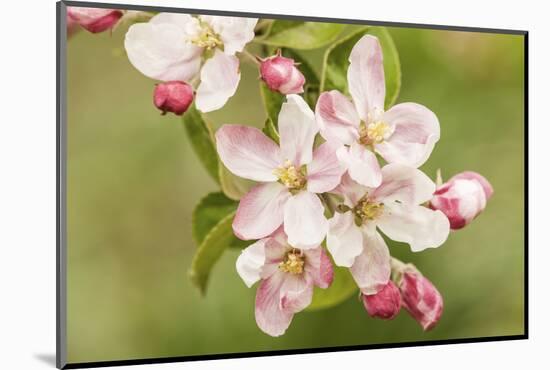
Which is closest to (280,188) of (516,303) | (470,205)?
(470,205)

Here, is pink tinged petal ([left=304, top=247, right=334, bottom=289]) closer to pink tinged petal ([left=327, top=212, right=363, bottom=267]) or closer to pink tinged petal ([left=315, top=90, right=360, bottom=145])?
pink tinged petal ([left=327, top=212, right=363, bottom=267])

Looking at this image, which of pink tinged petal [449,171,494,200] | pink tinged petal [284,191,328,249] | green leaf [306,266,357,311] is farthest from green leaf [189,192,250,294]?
pink tinged petal [449,171,494,200]

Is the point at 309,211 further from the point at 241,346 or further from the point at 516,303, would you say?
the point at 516,303

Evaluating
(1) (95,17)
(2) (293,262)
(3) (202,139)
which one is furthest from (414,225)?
(1) (95,17)

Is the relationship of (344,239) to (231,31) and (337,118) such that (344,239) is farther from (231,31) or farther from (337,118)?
(231,31)

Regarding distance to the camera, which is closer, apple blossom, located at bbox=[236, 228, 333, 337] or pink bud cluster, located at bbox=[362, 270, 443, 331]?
apple blossom, located at bbox=[236, 228, 333, 337]

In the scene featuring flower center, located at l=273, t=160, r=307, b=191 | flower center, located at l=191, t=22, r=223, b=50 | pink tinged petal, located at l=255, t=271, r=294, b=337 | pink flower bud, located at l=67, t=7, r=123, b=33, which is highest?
pink flower bud, located at l=67, t=7, r=123, b=33

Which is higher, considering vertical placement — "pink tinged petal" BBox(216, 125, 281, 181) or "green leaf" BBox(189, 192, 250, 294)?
"pink tinged petal" BBox(216, 125, 281, 181)
